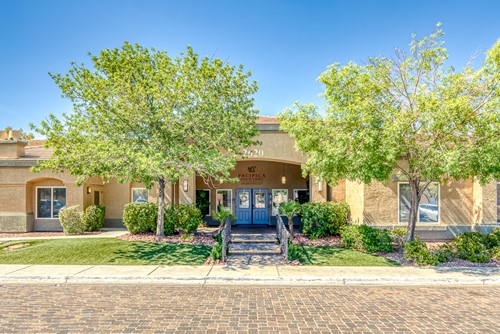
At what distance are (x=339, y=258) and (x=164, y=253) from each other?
230 inches

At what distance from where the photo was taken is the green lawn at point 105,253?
10383 millimetres

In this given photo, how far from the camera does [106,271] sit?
9.23m

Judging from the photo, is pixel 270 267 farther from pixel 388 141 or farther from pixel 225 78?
pixel 225 78

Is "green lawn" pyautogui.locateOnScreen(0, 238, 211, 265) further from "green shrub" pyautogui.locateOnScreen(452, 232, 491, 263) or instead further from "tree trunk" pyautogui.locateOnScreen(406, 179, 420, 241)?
"green shrub" pyautogui.locateOnScreen(452, 232, 491, 263)

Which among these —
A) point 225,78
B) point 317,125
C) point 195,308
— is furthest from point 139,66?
point 195,308

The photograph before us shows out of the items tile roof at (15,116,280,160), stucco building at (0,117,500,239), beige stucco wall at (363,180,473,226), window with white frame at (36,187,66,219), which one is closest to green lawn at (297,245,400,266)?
stucco building at (0,117,500,239)

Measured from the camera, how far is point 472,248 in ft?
34.7

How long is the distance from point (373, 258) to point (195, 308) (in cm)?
646

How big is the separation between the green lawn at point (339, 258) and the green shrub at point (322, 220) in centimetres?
174

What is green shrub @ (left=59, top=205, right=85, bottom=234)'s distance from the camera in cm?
1534

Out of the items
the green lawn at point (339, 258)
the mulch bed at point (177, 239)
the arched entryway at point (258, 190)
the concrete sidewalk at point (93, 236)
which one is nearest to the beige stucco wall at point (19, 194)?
the concrete sidewalk at point (93, 236)

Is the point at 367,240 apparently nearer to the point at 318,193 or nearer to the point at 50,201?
the point at 318,193

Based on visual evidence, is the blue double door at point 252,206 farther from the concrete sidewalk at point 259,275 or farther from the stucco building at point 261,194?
the concrete sidewalk at point 259,275

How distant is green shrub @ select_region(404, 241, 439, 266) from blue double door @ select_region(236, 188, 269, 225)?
402 inches
